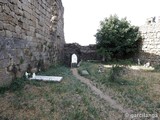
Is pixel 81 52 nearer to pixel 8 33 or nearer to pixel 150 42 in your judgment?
pixel 150 42

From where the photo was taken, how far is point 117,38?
15945mm

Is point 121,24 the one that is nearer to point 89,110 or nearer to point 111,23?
point 111,23

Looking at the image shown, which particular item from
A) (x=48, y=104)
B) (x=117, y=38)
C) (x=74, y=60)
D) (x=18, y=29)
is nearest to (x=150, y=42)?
(x=117, y=38)

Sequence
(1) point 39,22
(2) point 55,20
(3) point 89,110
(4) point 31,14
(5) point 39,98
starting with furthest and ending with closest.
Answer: (2) point 55,20, (1) point 39,22, (4) point 31,14, (5) point 39,98, (3) point 89,110

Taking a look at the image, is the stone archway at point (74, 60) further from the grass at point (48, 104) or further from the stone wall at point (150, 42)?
the grass at point (48, 104)

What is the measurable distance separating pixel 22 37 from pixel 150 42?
1025 cm

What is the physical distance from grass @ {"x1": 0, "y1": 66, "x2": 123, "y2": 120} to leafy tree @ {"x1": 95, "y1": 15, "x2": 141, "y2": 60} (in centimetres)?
1043

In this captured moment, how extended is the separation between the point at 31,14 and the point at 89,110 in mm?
4270

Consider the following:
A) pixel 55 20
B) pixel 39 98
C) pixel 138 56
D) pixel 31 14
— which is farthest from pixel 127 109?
pixel 138 56

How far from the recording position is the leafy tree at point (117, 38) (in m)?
15.7

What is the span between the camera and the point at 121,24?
637 inches

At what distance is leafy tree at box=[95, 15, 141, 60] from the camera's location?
1569 cm

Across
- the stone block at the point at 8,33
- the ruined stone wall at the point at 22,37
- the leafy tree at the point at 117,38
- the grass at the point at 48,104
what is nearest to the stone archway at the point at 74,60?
the leafy tree at the point at 117,38

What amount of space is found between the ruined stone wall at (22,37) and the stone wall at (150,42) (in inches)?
301
